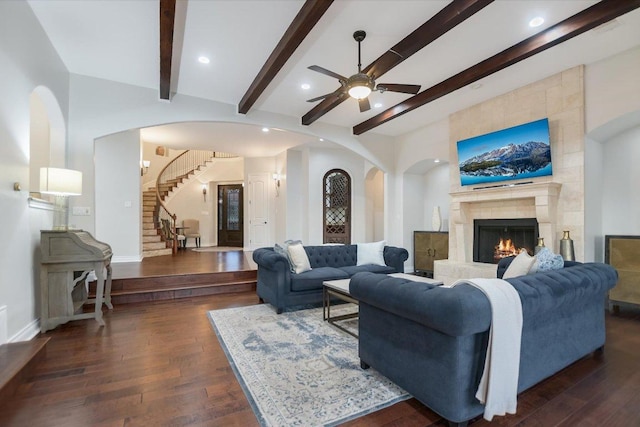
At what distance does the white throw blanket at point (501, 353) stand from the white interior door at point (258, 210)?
7.65 m

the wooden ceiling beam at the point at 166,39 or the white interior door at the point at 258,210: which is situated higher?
the wooden ceiling beam at the point at 166,39

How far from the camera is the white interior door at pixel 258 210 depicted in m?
8.91

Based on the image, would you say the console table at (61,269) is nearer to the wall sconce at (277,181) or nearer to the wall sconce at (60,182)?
the wall sconce at (60,182)

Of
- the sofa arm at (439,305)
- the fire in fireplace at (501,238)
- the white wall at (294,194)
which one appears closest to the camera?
the sofa arm at (439,305)

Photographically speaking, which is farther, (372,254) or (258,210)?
(258,210)

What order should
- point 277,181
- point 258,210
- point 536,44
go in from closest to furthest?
point 536,44
point 277,181
point 258,210

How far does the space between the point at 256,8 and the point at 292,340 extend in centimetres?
322

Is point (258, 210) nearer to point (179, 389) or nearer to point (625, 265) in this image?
point (179, 389)

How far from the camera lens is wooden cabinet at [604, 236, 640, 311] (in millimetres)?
3725

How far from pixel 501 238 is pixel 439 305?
434 cm

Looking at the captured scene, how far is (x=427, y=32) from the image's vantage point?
308 cm

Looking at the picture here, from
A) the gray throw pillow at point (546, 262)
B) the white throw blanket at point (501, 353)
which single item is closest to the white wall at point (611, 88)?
the gray throw pillow at point (546, 262)

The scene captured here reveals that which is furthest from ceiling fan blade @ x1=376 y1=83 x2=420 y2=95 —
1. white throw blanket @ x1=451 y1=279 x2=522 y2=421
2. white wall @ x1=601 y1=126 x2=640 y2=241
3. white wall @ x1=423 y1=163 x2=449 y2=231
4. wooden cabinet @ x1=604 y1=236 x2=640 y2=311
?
white wall @ x1=423 y1=163 x2=449 y2=231

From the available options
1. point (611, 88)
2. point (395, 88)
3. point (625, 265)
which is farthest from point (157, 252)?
point (611, 88)
